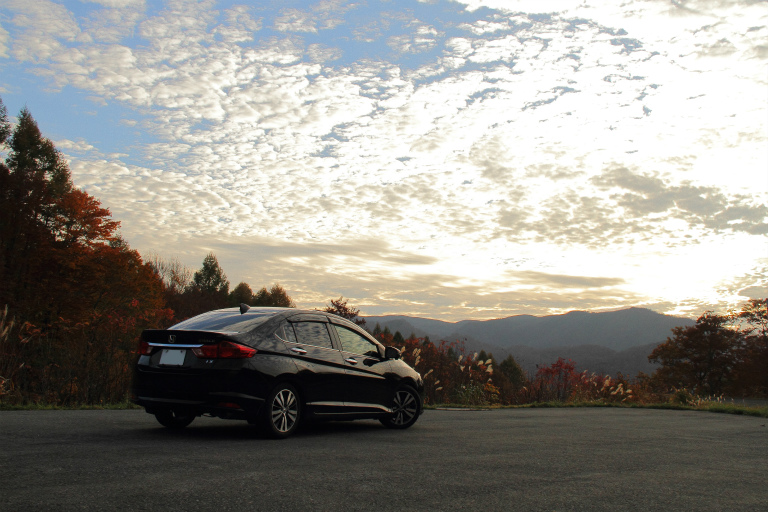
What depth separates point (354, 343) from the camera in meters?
9.10

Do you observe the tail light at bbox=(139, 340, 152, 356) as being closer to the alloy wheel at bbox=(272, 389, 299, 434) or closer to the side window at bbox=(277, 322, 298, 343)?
the side window at bbox=(277, 322, 298, 343)

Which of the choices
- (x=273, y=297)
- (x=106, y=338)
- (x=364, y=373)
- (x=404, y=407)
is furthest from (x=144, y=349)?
(x=273, y=297)

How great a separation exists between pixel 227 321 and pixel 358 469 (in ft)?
10.4

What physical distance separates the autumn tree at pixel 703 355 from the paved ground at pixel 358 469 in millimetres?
45067

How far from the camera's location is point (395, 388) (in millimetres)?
9508

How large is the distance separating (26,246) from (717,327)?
52296 millimetres

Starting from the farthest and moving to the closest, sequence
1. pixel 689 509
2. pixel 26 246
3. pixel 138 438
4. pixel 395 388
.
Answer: pixel 26 246 < pixel 395 388 < pixel 138 438 < pixel 689 509

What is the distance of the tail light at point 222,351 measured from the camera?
7188 millimetres

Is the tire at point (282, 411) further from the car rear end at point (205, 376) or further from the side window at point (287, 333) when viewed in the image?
the side window at point (287, 333)

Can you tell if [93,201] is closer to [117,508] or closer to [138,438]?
[138,438]

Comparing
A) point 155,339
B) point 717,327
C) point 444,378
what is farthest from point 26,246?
point 717,327

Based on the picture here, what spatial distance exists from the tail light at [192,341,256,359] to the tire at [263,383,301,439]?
2.09ft

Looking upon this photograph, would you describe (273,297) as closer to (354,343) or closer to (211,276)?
(211,276)

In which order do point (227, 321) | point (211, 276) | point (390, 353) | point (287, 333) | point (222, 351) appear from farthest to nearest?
point (211, 276) < point (390, 353) < point (287, 333) < point (227, 321) < point (222, 351)
